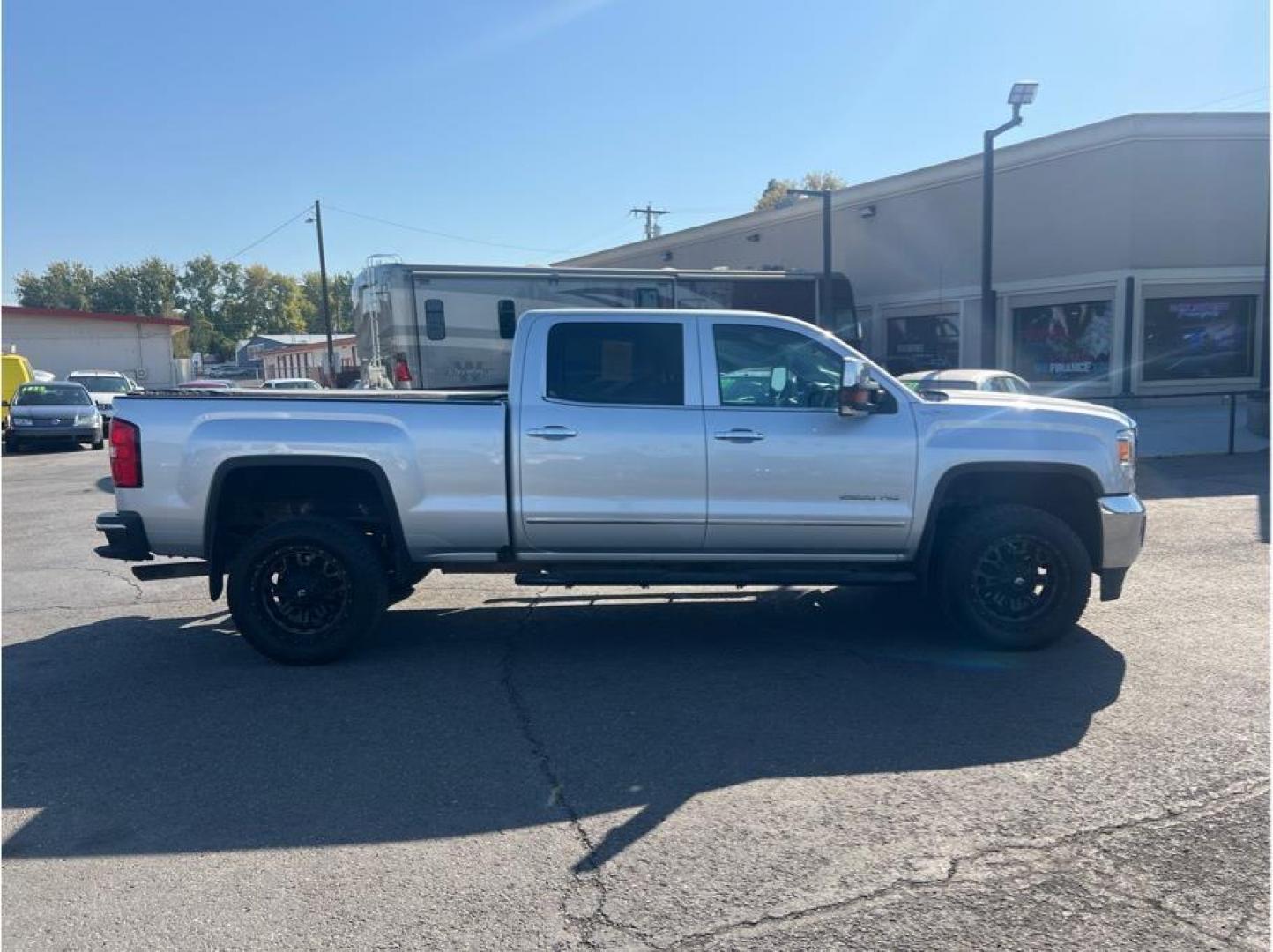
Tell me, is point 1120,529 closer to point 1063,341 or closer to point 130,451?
point 130,451

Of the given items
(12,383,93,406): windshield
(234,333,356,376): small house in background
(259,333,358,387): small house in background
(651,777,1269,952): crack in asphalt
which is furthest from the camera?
(234,333,356,376): small house in background

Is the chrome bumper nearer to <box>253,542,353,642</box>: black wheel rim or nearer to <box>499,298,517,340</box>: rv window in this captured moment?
<box>253,542,353,642</box>: black wheel rim

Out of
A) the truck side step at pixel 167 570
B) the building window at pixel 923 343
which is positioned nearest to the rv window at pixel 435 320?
the truck side step at pixel 167 570

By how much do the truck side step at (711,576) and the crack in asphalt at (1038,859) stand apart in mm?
2247

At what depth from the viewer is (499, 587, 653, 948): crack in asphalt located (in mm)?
3205

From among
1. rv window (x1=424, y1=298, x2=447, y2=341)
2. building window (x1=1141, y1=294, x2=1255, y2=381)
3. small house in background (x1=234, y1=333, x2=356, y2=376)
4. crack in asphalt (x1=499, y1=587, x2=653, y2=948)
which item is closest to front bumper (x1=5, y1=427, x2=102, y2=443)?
rv window (x1=424, y1=298, x2=447, y2=341)

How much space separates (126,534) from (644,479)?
10.2 ft

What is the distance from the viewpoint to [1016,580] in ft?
19.7

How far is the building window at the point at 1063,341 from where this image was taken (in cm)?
2239

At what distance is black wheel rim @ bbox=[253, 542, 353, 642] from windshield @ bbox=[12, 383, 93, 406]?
67.6ft

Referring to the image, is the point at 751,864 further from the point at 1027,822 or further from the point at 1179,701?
the point at 1179,701

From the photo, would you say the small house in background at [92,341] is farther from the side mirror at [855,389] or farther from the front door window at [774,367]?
the side mirror at [855,389]

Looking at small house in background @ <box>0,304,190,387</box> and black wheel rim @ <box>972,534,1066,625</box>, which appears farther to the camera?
small house in background @ <box>0,304,190,387</box>

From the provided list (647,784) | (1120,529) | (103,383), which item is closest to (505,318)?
(1120,529)
